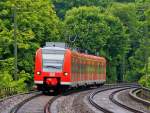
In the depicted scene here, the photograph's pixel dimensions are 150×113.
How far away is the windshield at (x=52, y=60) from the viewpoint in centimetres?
3509

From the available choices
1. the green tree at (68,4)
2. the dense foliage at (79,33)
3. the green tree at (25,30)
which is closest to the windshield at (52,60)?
the dense foliage at (79,33)

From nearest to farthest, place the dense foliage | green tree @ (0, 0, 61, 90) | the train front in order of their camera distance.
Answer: the train front, green tree @ (0, 0, 61, 90), the dense foliage

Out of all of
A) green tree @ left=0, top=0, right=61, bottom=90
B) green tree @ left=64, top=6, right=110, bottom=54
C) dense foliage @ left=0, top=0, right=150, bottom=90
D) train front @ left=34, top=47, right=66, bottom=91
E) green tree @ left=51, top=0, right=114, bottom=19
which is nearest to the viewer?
train front @ left=34, top=47, right=66, bottom=91

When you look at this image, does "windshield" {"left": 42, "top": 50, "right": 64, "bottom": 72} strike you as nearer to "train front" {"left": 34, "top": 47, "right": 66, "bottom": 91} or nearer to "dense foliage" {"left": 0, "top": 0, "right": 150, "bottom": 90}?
"train front" {"left": 34, "top": 47, "right": 66, "bottom": 91}

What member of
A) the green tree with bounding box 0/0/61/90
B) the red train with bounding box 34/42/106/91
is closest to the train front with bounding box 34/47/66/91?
the red train with bounding box 34/42/106/91

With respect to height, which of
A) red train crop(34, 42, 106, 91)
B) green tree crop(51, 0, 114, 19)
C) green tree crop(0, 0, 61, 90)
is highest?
green tree crop(51, 0, 114, 19)

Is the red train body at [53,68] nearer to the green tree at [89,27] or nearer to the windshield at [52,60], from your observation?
the windshield at [52,60]

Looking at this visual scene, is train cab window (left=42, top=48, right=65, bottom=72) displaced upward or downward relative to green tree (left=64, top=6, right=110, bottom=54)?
downward

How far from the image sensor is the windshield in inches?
1382

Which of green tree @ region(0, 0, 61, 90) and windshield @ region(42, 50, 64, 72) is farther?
green tree @ region(0, 0, 61, 90)

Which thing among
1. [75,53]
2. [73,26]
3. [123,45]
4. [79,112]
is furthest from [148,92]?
[123,45]

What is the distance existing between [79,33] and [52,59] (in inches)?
Result: 1917

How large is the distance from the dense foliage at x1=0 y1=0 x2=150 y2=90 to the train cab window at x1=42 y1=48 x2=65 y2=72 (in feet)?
16.2

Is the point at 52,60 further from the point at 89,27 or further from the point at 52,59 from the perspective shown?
the point at 89,27
